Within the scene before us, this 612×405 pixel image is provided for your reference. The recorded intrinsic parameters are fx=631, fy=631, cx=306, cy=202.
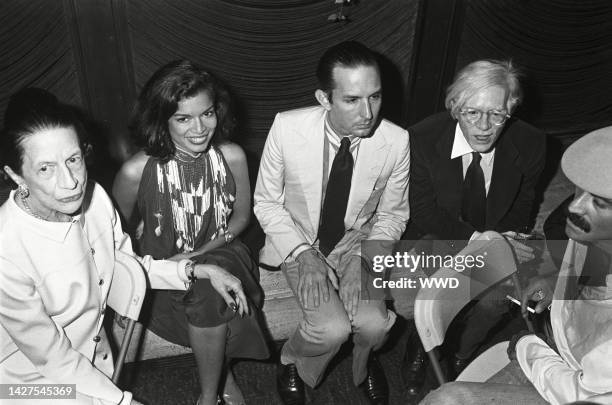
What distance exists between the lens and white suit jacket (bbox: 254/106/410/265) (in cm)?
301

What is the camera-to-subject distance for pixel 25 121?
2133 mm

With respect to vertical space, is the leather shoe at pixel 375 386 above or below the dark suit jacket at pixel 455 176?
below

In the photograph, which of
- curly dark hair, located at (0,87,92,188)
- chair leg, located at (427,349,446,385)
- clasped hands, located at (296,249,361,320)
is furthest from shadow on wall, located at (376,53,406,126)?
curly dark hair, located at (0,87,92,188)

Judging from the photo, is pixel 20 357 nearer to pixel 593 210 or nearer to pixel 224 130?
pixel 224 130

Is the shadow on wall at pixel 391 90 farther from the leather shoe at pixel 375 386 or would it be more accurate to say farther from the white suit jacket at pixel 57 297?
the white suit jacket at pixel 57 297

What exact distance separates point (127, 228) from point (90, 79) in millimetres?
941

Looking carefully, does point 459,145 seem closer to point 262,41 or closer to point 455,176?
point 455,176

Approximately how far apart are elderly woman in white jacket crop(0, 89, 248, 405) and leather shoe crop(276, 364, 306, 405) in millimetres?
1003

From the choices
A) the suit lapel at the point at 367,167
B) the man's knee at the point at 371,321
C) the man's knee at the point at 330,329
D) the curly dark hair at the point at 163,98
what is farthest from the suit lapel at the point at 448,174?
the curly dark hair at the point at 163,98

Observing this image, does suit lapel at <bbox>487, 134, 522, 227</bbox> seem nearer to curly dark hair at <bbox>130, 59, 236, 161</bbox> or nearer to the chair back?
curly dark hair at <bbox>130, 59, 236, 161</bbox>

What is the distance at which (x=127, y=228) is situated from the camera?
2.97 metres

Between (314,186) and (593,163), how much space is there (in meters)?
1.32

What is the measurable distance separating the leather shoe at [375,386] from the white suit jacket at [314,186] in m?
0.59

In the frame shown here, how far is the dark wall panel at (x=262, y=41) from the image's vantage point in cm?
339
